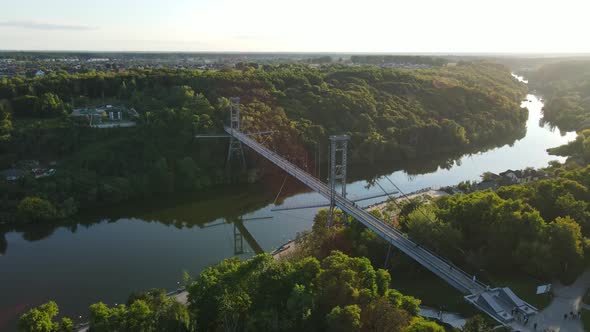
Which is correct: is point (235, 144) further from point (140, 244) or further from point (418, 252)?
point (418, 252)

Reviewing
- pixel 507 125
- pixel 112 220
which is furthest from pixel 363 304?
pixel 507 125

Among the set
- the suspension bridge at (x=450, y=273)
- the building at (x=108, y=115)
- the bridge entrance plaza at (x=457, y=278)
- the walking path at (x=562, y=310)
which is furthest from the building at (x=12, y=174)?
the walking path at (x=562, y=310)

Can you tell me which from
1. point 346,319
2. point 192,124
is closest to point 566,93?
point 192,124

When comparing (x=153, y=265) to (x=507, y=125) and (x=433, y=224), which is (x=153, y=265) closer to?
(x=433, y=224)

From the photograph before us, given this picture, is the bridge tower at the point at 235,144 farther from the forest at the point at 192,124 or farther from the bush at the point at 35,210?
the bush at the point at 35,210

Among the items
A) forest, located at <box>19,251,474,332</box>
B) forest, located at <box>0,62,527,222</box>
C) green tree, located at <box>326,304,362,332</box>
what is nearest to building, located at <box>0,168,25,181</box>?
forest, located at <box>0,62,527,222</box>
